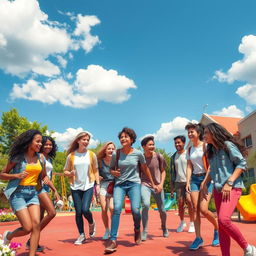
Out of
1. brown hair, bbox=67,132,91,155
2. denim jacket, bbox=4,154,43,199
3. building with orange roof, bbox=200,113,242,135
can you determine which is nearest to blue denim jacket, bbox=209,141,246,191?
denim jacket, bbox=4,154,43,199

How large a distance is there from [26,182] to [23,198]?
0.75 ft

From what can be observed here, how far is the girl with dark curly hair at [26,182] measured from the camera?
4525mm

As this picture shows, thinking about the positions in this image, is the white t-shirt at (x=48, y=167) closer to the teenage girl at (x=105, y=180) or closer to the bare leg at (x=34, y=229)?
the teenage girl at (x=105, y=180)

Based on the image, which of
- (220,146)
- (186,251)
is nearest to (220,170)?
(220,146)

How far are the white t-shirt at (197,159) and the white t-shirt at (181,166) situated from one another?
6.04 feet

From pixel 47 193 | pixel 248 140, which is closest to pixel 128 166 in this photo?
pixel 47 193

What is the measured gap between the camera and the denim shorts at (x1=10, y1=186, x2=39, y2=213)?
4586 mm

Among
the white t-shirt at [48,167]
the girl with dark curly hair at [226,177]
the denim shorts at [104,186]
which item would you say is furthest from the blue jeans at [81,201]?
the girl with dark curly hair at [226,177]

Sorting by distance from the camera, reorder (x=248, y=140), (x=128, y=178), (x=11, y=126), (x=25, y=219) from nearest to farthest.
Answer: (x=25, y=219) < (x=128, y=178) < (x=248, y=140) < (x=11, y=126)

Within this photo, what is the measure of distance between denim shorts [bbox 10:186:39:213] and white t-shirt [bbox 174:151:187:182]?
397 centimetres

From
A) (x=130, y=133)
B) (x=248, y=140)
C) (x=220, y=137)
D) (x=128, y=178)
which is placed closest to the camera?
(x=220, y=137)

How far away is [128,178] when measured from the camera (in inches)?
230

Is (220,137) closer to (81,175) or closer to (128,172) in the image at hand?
(128,172)

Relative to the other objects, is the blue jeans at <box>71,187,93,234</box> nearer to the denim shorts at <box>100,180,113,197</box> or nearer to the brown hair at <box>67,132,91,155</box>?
the denim shorts at <box>100,180,113,197</box>
